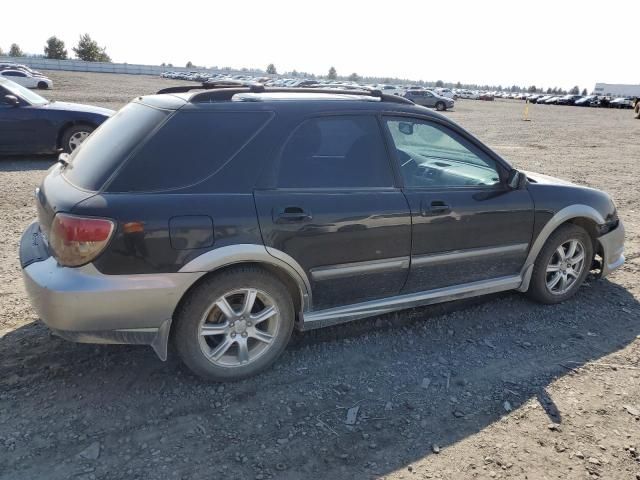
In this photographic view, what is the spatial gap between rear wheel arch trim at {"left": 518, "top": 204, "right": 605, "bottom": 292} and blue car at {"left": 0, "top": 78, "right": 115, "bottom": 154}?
7874mm

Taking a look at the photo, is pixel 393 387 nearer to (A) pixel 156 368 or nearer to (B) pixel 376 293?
(B) pixel 376 293

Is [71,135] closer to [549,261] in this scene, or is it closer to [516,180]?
[516,180]

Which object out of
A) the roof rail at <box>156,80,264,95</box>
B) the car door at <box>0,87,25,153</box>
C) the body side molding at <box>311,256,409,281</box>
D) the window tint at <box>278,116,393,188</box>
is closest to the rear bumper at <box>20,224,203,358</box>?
the body side molding at <box>311,256,409,281</box>

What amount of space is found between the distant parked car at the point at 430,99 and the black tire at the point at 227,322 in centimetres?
3464

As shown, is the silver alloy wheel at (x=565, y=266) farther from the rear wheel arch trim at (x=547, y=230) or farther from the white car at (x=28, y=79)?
the white car at (x=28, y=79)

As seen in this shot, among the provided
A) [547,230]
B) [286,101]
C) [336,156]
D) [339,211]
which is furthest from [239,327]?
[547,230]

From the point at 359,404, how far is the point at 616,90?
12636 centimetres

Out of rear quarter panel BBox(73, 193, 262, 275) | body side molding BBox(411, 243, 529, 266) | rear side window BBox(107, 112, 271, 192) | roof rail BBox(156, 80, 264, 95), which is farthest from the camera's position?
body side molding BBox(411, 243, 529, 266)

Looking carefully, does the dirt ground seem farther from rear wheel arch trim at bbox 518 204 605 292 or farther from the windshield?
the windshield

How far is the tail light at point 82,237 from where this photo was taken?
2.69 m

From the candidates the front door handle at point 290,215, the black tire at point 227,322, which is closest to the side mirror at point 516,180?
the front door handle at point 290,215

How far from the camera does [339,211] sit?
322 cm

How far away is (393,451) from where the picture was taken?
8.86 feet

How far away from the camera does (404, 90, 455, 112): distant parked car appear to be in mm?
36178
